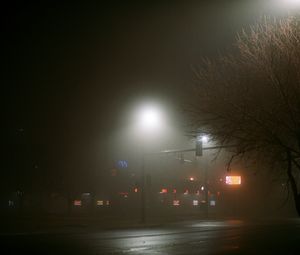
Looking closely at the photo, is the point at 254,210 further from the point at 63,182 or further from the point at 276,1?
the point at 276,1

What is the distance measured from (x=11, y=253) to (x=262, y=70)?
1280 cm

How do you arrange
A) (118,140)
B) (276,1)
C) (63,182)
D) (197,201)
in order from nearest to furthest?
(276,1) < (63,182) < (118,140) < (197,201)

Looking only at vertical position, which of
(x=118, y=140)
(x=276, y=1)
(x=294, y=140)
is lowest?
(x=294, y=140)

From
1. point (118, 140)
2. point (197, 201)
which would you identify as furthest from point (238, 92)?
point (197, 201)

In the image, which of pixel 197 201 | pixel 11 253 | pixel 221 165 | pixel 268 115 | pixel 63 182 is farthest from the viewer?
pixel 197 201

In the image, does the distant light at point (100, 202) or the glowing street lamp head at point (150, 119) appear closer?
the glowing street lamp head at point (150, 119)

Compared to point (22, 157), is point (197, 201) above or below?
below

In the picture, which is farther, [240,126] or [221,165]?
[221,165]

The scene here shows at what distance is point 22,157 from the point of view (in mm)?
62250

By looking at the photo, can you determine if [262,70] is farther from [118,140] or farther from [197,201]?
[197,201]

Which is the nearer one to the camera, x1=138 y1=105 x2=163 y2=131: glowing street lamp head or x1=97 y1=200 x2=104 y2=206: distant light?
x1=138 y1=105 x2=163 y2=131: glowing street lamp head

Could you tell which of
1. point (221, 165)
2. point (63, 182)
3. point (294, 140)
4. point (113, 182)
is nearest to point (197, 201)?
point (221, 165)

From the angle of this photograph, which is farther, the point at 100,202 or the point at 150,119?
the point at 100,202

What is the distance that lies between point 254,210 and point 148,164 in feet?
57.5
